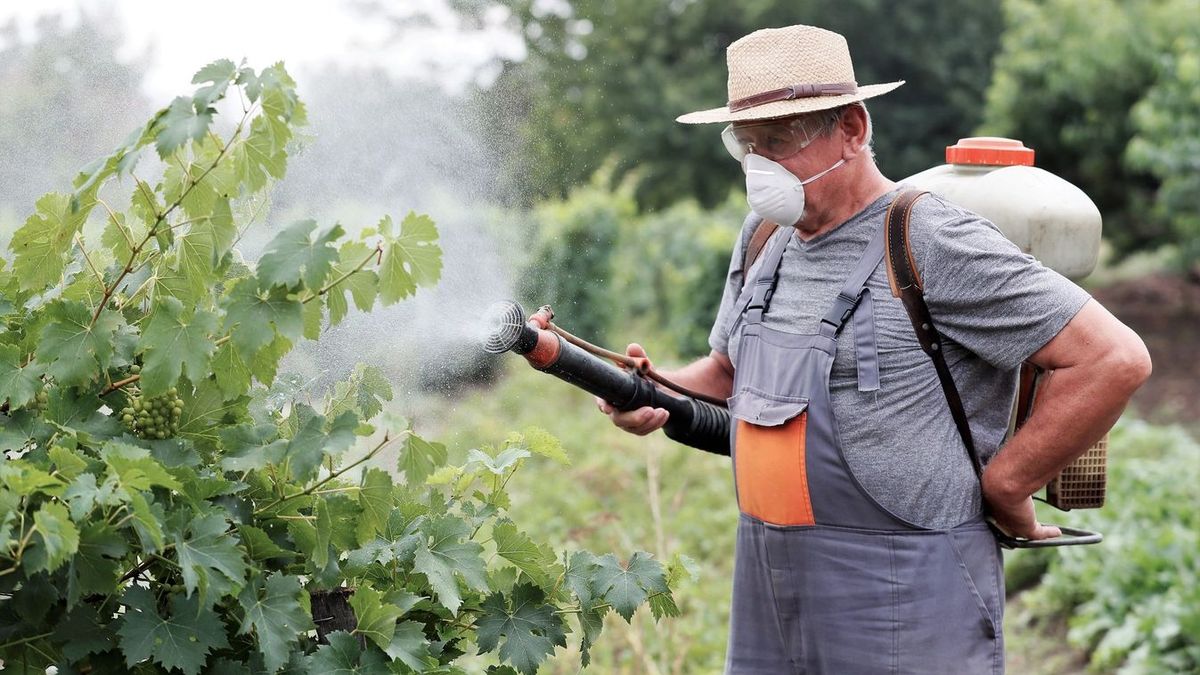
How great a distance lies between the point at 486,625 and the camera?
89.7 inches

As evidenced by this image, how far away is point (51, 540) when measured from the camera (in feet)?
5.24

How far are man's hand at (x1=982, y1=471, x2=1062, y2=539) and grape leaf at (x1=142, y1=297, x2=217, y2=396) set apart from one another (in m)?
1.69

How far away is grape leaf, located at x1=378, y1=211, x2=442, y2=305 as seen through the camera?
1.95 meters

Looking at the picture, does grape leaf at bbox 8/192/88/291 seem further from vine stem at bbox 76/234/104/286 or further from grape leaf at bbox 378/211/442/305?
grape leaf at bbox 378/211/442/305

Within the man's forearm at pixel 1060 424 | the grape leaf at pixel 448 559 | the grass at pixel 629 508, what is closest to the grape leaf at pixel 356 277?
the grape leaf at pixel 448 559

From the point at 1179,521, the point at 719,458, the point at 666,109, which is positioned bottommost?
the point at 1179,521

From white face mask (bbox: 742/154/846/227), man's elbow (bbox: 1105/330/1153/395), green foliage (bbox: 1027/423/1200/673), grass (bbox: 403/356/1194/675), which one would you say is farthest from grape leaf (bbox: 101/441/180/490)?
green foliage (bbox: 1027/423/1200/673)

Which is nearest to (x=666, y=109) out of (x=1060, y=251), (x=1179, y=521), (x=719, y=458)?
(x=719, y=458)

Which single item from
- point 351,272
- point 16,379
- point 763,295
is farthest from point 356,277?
point 763,295

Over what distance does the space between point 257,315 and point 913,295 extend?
143 centimetres

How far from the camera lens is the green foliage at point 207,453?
1.80 metres

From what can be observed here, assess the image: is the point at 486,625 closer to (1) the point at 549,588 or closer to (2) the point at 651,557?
(1) the point at 549,588

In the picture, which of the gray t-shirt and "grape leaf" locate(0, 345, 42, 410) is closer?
"grape leaf" locate(0, 345, 42, 410)

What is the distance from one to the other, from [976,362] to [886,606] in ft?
1.87
